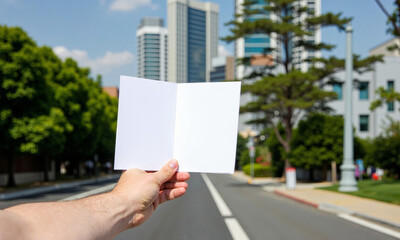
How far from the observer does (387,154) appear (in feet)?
96.6

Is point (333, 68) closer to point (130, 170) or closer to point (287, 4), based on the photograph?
point (287, 4)

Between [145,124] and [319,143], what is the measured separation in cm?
3314

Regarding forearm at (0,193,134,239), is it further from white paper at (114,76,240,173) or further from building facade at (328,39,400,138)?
building facade at (328,39,400,138)

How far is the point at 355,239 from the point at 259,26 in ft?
83.2

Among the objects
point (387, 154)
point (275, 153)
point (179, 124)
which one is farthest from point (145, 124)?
point (275, 153)

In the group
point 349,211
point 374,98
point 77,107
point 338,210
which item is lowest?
point 338,210

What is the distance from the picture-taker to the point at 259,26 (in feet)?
109

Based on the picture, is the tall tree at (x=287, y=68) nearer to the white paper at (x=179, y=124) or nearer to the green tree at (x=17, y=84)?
the green tree at (x=17, y=84)

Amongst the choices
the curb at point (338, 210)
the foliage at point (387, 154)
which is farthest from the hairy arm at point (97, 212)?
the foliage at point (387, 154)

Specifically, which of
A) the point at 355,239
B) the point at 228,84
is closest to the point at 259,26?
the point at 355,239

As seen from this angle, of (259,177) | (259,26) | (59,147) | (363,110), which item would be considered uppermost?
(259,26)

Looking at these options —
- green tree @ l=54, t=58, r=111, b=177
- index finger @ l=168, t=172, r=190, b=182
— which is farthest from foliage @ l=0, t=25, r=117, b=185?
index finger @ l=168, t=172, r=190, b=182

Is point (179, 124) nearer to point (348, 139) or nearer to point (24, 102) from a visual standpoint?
point (348, 139)

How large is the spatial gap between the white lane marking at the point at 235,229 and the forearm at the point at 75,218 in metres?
8.07
